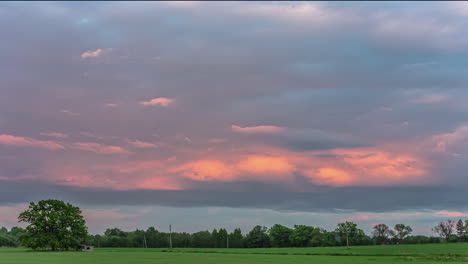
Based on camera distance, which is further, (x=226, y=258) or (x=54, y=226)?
(x=54, y=226)

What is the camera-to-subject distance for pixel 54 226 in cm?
13962

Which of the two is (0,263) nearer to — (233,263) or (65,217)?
(233,263)

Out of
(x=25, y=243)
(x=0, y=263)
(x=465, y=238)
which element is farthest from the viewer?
(x=465, y=238)

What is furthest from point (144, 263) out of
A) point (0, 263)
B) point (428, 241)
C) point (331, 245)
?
point (428, 241)

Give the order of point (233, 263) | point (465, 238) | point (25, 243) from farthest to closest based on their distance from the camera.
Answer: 1. point (465, 238)
2. point (25, 243)
3. point (233, 263)

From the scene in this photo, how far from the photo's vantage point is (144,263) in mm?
68875

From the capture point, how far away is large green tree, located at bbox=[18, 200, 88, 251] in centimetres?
13575

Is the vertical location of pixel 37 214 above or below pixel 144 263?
above

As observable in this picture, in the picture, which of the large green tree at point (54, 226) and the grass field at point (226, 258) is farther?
the large green tree at point (54, 226)

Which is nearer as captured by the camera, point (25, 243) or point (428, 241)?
point (25, 243)

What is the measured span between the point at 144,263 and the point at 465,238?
523 ft

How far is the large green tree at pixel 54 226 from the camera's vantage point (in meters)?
136

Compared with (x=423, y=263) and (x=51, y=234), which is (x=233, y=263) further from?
(x=51, y=234)

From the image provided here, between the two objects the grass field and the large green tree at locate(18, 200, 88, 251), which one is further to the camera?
the large green tree at locate(18, 200, 88, 251)
